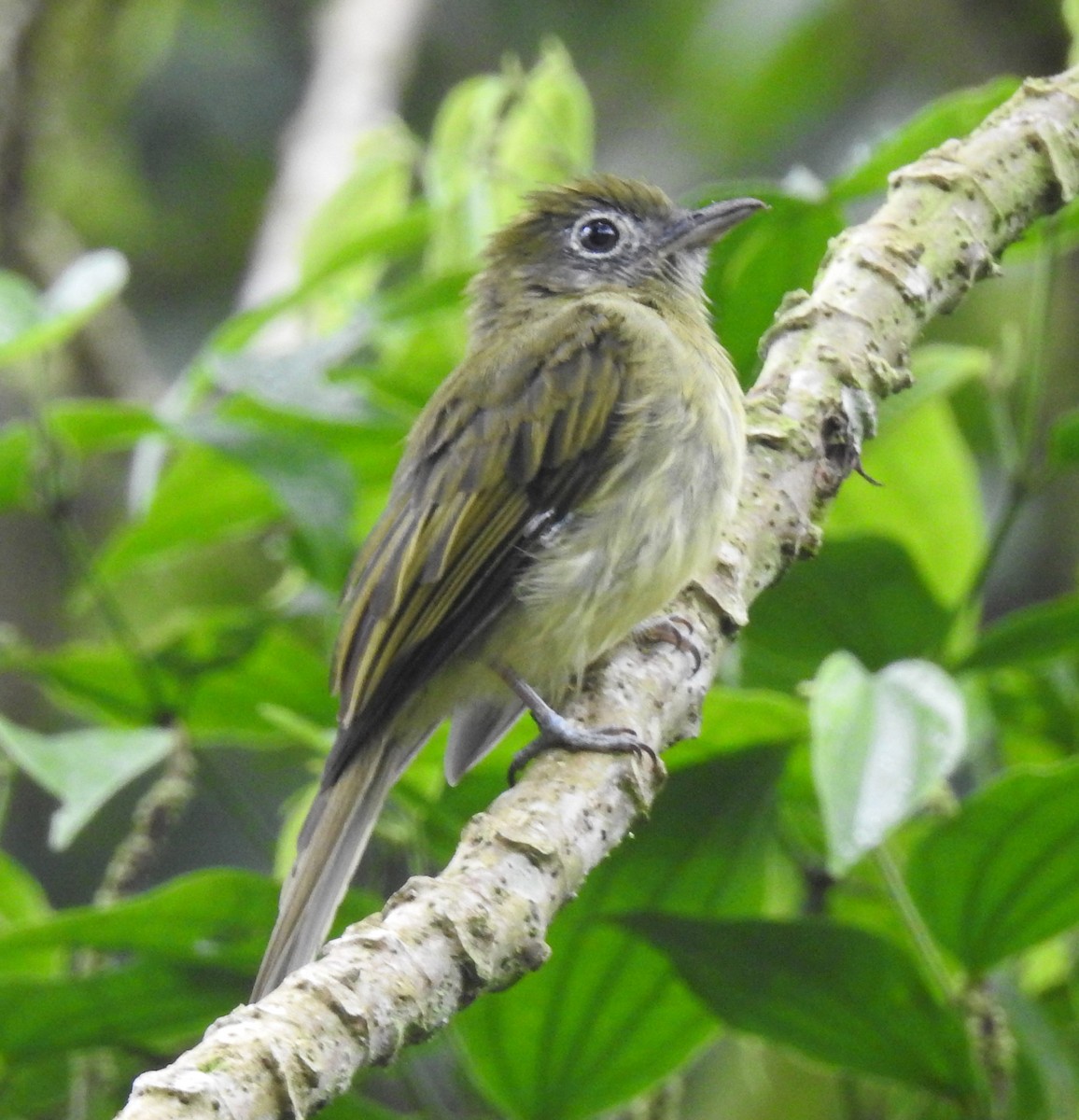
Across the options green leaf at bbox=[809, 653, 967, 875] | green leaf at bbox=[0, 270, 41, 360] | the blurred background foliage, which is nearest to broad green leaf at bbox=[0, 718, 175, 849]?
the blurred background foliage

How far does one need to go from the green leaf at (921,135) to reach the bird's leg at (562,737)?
85 centimetres

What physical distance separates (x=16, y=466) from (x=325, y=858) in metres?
0.80

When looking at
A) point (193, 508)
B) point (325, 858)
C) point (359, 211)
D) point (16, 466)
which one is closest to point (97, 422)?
point (16, 466)

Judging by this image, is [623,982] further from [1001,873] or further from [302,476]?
[302,476]

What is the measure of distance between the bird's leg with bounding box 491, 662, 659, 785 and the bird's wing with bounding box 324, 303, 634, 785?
17cm

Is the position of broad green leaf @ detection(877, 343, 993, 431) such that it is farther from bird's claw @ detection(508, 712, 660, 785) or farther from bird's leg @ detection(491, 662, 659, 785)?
bird's claw @ detection(508, 712, 660, 785)

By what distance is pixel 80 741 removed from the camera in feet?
7.46

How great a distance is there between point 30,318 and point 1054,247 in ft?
4.90

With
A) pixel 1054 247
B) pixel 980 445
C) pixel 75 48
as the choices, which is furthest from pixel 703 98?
pixel 1054 247

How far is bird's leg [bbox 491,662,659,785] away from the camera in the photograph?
2.02m

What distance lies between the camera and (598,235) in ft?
11.2

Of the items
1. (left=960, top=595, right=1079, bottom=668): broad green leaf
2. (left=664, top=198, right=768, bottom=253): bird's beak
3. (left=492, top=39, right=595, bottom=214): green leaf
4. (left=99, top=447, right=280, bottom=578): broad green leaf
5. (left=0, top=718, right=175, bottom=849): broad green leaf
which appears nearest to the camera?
(left=0, top=718, right=175, bottom=849): broad green leaf

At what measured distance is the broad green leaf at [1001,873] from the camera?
2.23 metres

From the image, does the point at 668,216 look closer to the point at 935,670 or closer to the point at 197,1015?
the point at 935,670
